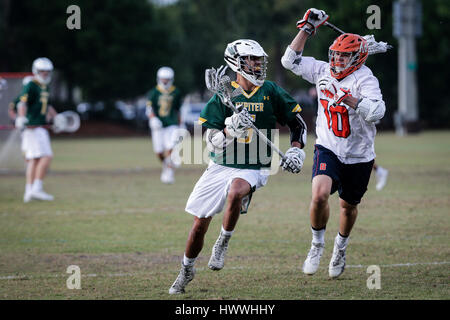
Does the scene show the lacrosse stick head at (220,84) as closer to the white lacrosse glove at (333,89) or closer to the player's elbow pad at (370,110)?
the white lacrosse glove at (333,89)

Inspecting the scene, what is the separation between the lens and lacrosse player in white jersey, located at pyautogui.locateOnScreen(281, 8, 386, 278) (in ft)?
24.4

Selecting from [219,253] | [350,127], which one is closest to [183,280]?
[219,253]

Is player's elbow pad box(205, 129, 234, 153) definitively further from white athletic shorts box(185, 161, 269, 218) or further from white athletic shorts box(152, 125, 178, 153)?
white athletic shorts box(152, 125, 178, 153)

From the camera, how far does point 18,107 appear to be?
46.2 feet

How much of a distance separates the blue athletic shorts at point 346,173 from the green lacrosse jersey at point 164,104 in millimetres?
10385

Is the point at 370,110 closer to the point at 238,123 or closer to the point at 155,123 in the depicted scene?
the point at 238,123

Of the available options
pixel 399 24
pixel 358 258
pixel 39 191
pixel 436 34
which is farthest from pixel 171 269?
pixel 436 34

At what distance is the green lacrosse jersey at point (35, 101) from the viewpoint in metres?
14.0

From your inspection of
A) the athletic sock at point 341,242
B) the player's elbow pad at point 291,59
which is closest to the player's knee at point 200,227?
the athletic sock at point 341,242

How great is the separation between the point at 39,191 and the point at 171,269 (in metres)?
6.72

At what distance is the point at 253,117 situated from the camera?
708 cm

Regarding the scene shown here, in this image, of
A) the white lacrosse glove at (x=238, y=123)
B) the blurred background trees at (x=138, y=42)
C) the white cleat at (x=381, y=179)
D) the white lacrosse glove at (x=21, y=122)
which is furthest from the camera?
the blurred background trees at (x=138, y=42)
